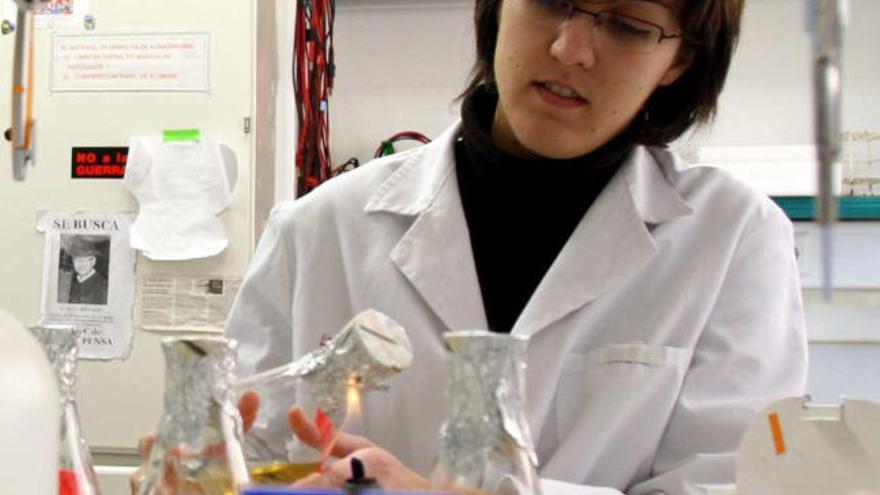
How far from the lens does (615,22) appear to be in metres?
0.89

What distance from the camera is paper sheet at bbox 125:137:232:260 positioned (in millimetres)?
1732

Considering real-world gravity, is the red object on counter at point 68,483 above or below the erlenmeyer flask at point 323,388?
below

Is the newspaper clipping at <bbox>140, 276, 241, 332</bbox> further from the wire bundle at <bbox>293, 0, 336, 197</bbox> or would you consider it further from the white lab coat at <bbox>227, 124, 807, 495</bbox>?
the white lab coat at <bbox>227, 124, 807, 495</bbox>

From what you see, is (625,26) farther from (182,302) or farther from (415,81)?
(415,81)

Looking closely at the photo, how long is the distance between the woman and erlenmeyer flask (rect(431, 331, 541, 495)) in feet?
1.52

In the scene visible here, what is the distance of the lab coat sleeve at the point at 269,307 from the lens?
1.06 m

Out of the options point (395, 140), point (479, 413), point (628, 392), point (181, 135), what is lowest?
point (628, 392)

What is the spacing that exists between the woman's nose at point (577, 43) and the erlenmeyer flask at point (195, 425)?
56 cm

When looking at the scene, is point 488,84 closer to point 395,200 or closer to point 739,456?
point 395,200

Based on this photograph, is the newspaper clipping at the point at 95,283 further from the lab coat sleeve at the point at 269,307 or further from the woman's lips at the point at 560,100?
the woman's lips at the point at 560,100

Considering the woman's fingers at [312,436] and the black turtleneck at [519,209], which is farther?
the black turtleneck at [519,209]

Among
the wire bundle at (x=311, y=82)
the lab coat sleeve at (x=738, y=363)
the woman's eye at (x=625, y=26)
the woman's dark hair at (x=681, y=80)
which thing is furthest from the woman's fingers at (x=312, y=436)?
the wire bundle at (x=311, y=82)

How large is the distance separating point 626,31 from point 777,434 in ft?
1.70

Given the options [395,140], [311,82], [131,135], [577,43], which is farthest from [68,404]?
[395,140]
